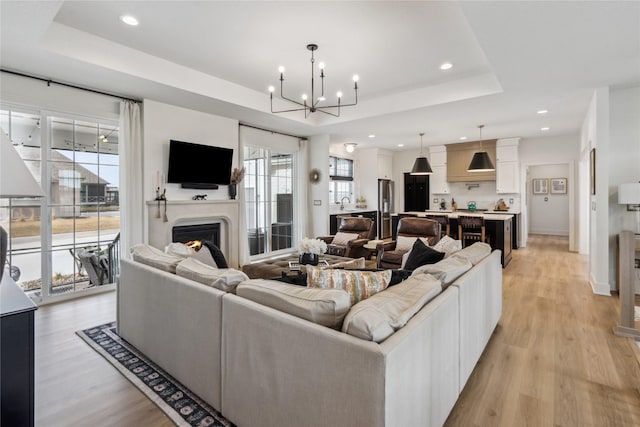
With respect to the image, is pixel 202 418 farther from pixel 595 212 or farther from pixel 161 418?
pixel 595 212

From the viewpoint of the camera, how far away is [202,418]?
1.84 metres

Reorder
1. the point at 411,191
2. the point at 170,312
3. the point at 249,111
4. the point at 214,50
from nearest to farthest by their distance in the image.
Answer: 1. the point at 170,312
2. the point at 214,50
3. the point at 249,111
4. the point at 411,191

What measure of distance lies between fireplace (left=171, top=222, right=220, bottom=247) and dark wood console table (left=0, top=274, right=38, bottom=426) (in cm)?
365

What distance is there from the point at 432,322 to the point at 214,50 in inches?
144

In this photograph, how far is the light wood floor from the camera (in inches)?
74.5

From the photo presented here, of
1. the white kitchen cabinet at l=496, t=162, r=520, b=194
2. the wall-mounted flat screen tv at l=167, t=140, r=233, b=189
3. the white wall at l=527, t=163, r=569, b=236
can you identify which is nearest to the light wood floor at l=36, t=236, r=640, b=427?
the wall-mounted flat screen tv at l=167, t=140, r=233, b=189

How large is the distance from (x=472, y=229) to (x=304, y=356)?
5.55 metres

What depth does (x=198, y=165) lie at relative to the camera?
506 cm

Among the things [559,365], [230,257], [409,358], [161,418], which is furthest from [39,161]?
[559,365]

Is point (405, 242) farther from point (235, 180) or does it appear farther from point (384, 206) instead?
point (384, 206)

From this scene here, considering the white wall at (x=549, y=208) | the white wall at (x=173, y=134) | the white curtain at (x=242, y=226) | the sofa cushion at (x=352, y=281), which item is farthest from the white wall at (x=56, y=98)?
the white wall at (x=549, y=208)

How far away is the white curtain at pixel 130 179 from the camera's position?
4.32 meters

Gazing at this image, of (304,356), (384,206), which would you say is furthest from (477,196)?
(304,356)

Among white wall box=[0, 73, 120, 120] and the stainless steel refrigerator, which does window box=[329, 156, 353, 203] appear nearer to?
the stainless steel refrigerator
